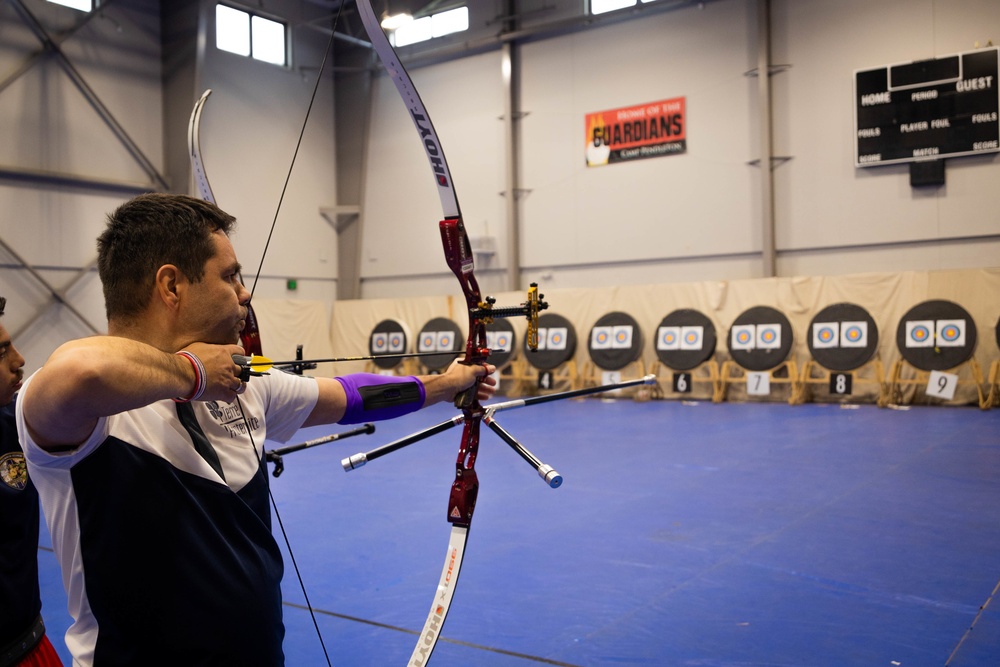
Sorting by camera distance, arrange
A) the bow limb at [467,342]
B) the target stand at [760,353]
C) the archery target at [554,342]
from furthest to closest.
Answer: the archery target at [554,342], the target stand at [760,353], the bow limb at [467,342]

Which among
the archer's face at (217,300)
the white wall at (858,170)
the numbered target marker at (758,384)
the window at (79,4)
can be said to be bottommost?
the numbered target marker at (758,384)

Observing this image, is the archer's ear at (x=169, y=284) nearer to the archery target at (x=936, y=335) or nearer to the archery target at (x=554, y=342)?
the archery target at (x=936, y=335)

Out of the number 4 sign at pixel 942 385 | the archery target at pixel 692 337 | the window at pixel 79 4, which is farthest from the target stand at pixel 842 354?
the window at pixel 79 4

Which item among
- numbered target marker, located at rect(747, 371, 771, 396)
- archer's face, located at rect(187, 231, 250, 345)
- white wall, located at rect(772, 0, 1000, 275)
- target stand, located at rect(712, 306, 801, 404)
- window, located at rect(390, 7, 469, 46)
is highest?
window, located at rect(390, 7, 469, 46)

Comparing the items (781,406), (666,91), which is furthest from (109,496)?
(666,91)

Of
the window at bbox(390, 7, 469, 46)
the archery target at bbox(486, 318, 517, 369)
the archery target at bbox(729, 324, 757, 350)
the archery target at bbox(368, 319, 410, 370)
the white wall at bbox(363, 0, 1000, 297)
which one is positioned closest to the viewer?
the white wall at bbox(363, 0, 1000, 297)

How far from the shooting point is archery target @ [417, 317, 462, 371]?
11.3 m

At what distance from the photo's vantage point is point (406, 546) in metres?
3.54

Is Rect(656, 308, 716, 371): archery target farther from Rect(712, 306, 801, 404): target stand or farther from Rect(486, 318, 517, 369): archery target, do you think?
Rect(486, 318, 517, 369): archery target

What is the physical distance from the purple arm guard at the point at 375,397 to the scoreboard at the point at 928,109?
845 cm

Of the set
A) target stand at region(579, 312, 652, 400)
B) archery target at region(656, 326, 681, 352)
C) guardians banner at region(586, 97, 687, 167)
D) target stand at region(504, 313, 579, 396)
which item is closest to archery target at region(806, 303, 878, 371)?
archery target at region(656, 326, 681, 352)

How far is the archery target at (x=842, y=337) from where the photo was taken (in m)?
8.53

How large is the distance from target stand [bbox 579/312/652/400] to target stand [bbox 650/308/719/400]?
22 cm

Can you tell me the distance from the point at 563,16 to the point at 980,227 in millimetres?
5803
